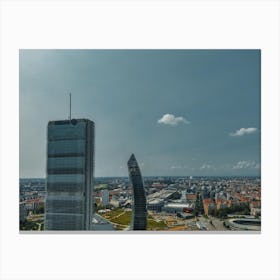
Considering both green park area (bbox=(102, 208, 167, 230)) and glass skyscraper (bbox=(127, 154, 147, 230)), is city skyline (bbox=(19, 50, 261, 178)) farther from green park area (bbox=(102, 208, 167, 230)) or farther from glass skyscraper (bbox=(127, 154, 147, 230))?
green park area (bbox=(102, 208, 167, 230))

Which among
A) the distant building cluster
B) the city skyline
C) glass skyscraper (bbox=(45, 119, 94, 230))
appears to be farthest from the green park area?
the city skyline

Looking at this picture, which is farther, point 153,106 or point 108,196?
point 108,196
